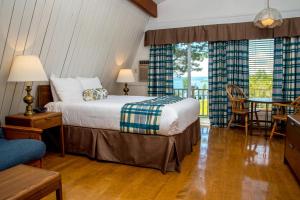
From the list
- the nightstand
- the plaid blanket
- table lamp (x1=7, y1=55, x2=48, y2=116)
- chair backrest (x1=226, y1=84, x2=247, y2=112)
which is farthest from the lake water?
table lamp (x1=7, y1=55, x2=48, y2=116)

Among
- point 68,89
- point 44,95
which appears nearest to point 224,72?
point 68,89

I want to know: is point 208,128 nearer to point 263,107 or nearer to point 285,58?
point 263,107

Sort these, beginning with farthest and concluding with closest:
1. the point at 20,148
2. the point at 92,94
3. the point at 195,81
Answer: the point at 195,81, the point at 92,94, the point at 20,148

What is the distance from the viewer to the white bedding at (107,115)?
2.57m

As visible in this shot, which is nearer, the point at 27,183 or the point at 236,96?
the point at 27,183

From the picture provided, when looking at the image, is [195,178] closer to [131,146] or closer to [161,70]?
[131,146]

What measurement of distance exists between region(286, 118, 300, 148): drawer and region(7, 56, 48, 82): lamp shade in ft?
8.93

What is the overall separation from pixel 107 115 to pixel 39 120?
0.75 m

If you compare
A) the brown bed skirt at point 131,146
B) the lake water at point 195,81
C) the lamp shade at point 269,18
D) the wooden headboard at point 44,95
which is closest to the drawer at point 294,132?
the brown bed skirt at point 131,146

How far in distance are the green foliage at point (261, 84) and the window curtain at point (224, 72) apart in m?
0.17

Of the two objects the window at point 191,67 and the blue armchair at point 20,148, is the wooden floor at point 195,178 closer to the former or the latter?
the blue armchair at point 20,148

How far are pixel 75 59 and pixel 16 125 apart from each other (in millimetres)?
1402

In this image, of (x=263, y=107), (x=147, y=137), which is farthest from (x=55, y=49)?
(x=263, y=107)

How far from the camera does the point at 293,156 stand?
2.39 metres
